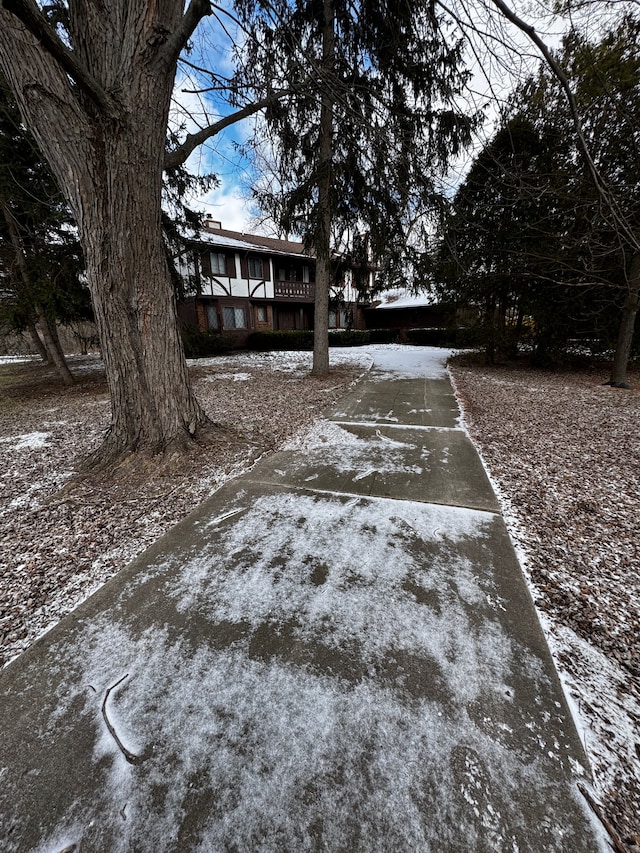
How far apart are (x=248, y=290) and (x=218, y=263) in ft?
6.55

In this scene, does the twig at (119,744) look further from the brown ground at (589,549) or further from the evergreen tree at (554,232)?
the evergreen tree at (554,232)

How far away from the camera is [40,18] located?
2135 millimetres

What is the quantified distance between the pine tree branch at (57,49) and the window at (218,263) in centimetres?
1553

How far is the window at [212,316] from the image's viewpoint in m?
17.6

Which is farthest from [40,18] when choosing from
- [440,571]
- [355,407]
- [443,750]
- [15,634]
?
[355,407]

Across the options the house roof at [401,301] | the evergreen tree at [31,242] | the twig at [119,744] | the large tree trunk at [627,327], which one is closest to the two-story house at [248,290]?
the house roof at [401,301]

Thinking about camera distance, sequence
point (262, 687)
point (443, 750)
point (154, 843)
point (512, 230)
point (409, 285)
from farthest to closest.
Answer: point (512, 230) < point (409, 285) < point (262, 687) < point (443, 750) < point (154, 843)

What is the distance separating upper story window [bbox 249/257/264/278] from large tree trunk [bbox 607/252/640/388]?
16.2 metres

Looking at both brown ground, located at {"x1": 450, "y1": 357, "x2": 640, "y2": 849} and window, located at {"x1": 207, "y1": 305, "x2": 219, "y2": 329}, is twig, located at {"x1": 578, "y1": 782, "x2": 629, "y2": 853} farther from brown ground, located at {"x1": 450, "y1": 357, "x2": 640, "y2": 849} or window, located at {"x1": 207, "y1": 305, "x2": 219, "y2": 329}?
window, located at {"x1": 207, "y1": 305, "x2": 219, "y2": 329}

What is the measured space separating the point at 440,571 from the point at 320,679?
97cm

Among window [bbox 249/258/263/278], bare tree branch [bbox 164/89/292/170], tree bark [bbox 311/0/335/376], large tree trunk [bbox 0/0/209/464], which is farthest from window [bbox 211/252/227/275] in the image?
large tree trunk [bbox 0/0/209/464]

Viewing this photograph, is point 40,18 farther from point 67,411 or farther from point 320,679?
point 67,411

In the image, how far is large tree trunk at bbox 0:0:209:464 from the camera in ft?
8.91

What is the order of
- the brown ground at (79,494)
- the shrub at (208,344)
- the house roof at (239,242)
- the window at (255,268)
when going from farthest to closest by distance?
the window at (255,268) < the house roof at (239,242) < the shrub at (208,344) < the brown ground at (79,494)
